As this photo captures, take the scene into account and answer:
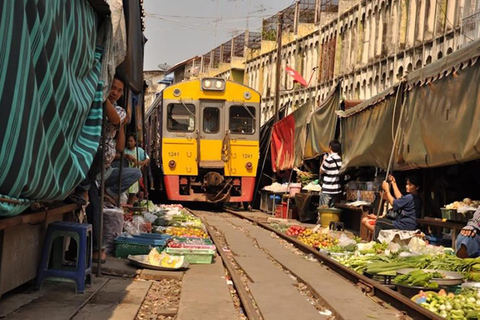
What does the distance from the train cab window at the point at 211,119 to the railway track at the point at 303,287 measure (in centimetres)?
699

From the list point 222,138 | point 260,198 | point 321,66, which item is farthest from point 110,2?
point 321,66

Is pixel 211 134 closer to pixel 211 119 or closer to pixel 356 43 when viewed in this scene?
pixel 211 119

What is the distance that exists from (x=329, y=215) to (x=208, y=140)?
17.6 feet

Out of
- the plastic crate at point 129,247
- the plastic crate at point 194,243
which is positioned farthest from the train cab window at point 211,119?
the plastic crate at point 129,247

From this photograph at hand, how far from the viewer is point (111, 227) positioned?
24.1 ft

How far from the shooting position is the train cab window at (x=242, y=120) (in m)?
17.3

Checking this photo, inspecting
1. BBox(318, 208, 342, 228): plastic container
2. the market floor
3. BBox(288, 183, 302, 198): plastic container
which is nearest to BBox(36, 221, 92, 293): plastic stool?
the market floor

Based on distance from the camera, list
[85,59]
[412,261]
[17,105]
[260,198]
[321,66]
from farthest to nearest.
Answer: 1. [321,66]
2. [260,198]
3. [412,261]
4. [85,59]
5. [17,105]

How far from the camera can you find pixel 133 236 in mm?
7742

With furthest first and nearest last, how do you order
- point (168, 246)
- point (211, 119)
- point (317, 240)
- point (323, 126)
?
point (211, 119), point (323, 126), point (317, 240), point (168, 246)

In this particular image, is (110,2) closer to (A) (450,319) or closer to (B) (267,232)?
(A) (450,319)

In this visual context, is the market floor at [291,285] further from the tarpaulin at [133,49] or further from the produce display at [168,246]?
the tarpaulin at [133,49]

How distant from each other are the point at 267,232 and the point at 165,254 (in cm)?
565

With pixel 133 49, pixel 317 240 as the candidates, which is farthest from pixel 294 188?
pixel 133 49
